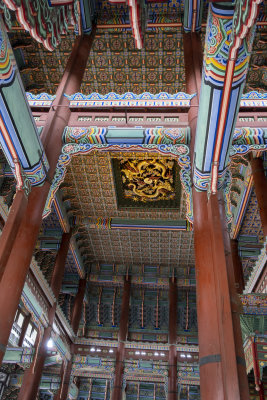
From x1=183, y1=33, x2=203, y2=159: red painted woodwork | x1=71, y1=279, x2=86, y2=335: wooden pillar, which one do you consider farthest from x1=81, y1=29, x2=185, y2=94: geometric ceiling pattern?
x1=71, y1=279, x2=86, y2=335: wooden pillar

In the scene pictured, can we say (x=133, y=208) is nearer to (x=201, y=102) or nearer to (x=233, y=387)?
(x=201, y=102)

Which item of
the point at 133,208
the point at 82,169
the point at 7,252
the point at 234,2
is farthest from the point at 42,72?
the point at 234,2

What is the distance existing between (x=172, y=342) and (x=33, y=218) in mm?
9415

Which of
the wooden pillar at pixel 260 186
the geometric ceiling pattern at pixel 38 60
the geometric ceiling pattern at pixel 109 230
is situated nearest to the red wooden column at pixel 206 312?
the wooden pillar at pixel 260 186

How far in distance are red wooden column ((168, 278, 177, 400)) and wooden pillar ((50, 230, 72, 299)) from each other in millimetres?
4808

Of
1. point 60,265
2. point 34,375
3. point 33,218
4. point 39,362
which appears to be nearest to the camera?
point 33,218

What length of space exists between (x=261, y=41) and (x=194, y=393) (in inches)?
492

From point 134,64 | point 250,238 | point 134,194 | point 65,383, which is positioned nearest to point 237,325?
point 134,194

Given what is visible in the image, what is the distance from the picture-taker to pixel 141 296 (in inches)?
579

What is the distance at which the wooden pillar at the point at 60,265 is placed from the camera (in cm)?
1051

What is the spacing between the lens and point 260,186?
8.09 metres

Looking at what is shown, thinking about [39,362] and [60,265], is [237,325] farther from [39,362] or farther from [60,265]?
[60,265]

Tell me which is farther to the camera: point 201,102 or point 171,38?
point 171,38

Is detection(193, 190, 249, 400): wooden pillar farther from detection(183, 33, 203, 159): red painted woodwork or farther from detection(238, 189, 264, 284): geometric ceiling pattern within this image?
detection(238, 189, 264, 284): geometric ceiling pattern
